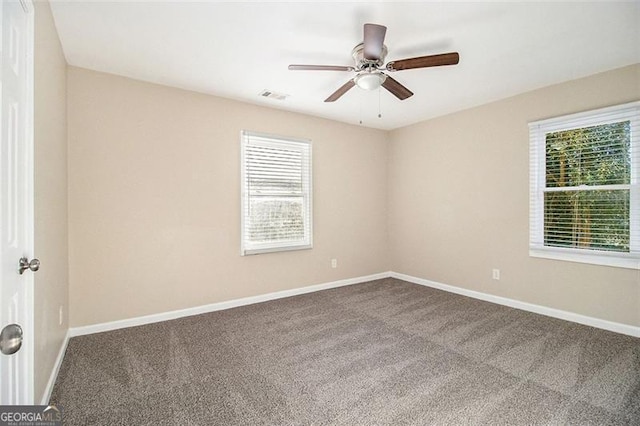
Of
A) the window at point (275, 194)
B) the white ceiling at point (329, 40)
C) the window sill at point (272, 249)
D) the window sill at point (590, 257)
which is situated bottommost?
the window sill at point (272, 249)

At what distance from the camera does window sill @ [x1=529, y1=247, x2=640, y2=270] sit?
2.79 m

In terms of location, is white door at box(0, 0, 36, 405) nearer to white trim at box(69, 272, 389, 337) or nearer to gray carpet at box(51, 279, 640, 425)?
gray carpet at box(51, 279, 640, 425)

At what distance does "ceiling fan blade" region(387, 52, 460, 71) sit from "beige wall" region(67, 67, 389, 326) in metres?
2.19

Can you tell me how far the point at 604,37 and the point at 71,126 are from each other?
15.4 ft

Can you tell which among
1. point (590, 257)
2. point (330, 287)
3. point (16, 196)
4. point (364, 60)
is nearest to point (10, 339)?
point (16, 196)

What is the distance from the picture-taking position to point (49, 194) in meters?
2.00

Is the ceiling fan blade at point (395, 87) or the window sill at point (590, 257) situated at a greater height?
the ceiling fan blade at point (395, 87)

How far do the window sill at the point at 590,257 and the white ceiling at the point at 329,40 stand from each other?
184cm

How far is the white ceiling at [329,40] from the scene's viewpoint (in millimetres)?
2047

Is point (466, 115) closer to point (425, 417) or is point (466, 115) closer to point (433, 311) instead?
point (433, 311)

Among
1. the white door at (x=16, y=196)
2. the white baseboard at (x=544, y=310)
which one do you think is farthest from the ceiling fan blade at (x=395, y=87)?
the white baseboard at (x=544, y=310)

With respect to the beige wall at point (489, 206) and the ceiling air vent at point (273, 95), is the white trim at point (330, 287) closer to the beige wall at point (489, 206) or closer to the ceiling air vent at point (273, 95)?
the beige wall at point (489, 206)

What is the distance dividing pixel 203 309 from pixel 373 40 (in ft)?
10.6

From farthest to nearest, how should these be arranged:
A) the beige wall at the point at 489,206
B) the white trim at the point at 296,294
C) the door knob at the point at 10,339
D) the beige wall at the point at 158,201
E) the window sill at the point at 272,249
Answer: the window sill at the point at 272,249 < the beige wall at the point at 489,206 < the beige wall at the point at 158,201 < the white trim at the point at 296,294 < the door knob at the point at 10,339
